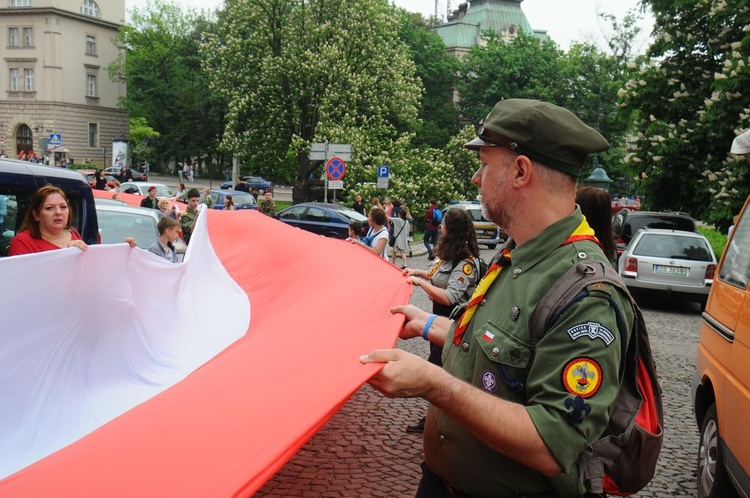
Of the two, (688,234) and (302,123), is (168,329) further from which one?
(302,123)

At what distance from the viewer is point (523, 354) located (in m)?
1.88

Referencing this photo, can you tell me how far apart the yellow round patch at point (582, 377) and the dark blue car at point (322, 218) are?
2327cm

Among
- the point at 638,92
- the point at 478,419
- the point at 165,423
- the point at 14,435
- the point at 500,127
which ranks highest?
the point at 638,92

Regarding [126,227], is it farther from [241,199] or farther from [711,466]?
[241,199]

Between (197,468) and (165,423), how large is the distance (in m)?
0.43

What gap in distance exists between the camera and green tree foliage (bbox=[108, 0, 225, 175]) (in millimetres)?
70625

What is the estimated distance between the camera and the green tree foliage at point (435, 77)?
68500 millimetres

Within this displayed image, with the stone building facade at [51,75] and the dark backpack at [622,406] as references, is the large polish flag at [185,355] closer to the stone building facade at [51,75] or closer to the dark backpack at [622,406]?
the dark backpack at [622,406]

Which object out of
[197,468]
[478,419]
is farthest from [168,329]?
[478,419]

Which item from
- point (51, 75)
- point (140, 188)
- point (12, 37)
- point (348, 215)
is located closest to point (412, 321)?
point (348, 215)

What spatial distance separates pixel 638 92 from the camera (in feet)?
68.5

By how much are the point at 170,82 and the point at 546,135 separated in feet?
251

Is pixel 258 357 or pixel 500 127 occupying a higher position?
pixel 500 127

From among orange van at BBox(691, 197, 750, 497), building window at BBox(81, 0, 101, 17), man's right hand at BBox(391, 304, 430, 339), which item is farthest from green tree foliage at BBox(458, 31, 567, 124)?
man's right hand at BBox(391, 304, 430, 339)
